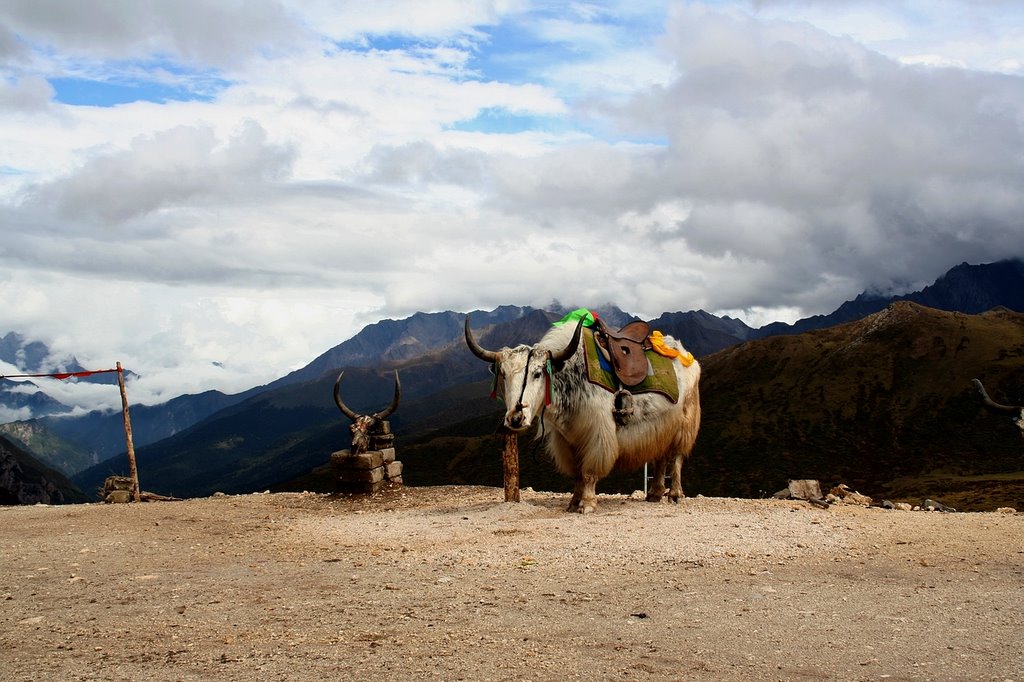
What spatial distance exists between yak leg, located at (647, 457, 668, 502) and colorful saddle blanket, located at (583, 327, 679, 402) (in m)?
1.28

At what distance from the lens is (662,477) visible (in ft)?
52.4

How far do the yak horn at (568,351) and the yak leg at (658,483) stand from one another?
3183 millimetres

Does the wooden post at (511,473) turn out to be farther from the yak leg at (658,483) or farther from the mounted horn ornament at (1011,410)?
the mounted horn ornament at (1011,410)

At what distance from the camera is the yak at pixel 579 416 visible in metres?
13.9

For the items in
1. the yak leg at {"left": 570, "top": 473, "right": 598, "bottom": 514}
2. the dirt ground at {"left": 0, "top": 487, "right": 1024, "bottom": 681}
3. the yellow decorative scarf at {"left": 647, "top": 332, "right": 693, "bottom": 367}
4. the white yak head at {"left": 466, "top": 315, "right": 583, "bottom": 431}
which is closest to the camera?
the dirt ground at {"left": 0, "top": 487, "right": 1024, "bottom": 681}

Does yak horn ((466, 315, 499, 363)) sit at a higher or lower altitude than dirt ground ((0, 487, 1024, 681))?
higher

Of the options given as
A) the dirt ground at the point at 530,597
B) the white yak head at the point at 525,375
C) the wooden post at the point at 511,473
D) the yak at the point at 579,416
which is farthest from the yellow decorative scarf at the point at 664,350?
the wooden post at the point at 511,473

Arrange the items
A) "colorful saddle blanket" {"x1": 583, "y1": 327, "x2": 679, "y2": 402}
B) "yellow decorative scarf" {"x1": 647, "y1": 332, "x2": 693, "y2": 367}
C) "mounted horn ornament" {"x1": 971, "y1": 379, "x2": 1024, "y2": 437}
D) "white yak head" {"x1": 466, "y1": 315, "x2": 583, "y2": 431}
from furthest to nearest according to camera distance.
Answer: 1. "yellow decorative scarf" {"x1": 647, "y1": 332, "x2": 693, "y2": 367}
2. "mounted horn ornament" {"x1": 971, "y1": 379, "x2": 1024, "y2": 437}
3. "colorful saddle blanket" {"x1": 583, "y1": 327, "x2": 679, "y2": 402}
4. "white yak head" {"x1": 466, "y1": 315, "x2": 583, "y2": 431}

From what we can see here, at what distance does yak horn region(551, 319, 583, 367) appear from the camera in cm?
1396

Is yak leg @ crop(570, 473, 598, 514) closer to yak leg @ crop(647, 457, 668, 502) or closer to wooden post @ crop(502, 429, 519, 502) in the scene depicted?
yak leg @ crop(647, 457, 668, 502)

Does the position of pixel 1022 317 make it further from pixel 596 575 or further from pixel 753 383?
pixel 596 575

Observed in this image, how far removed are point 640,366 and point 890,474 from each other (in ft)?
342

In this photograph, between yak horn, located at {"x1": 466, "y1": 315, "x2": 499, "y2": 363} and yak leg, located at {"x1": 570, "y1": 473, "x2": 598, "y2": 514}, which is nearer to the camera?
yak horn, located at {"x1": 466, "y1": 315, "x2": 499, "y2": 363}

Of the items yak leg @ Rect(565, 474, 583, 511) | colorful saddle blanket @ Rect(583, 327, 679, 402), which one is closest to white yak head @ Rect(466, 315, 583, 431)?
colorful saddle blanket @ Rect(583, 327, 679, 402)
